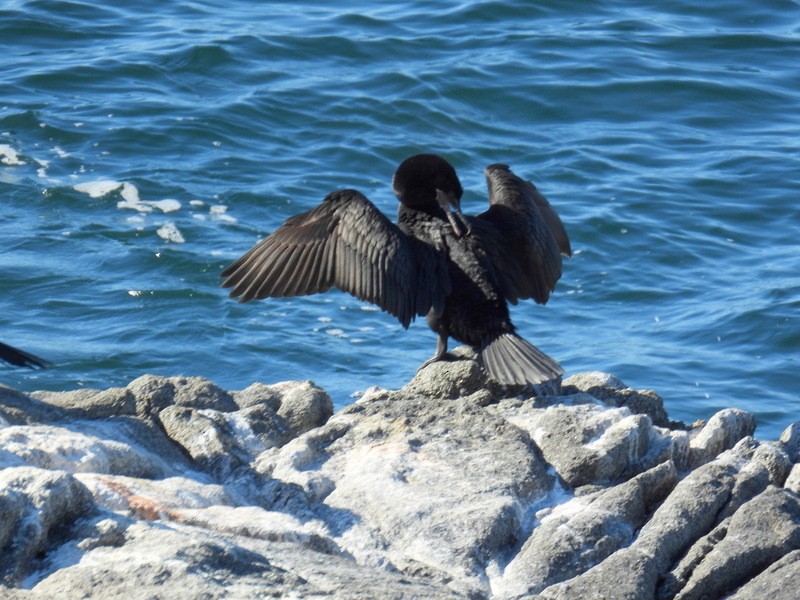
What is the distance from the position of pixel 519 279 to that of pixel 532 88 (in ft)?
22.2

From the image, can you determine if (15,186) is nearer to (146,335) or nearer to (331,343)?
(146,335)

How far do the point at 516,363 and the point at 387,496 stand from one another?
3.86 feet

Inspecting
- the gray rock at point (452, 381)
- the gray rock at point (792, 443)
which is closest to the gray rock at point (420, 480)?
the gray rock at point (452, 381)

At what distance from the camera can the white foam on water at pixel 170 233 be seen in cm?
993

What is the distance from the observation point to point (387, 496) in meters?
4.35

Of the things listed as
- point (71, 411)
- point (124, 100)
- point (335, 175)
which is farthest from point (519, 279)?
point (124, 100)

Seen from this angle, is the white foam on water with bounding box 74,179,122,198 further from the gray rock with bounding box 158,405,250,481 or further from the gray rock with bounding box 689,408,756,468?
the gray rock with bounding box 689,408,756,468

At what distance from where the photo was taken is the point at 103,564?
3.32m

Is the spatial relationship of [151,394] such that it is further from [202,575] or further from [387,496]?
[202,575]

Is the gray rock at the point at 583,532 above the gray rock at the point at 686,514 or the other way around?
the other way around

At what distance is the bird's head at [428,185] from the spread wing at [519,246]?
179 mm

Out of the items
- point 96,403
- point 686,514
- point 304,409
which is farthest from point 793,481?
point 96,403

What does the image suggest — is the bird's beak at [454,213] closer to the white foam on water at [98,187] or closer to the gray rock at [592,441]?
the gray rock at [592,441]

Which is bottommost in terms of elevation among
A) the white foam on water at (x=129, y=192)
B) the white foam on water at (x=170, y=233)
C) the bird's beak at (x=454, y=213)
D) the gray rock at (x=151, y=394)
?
the white foam on water at (x=170, y=233)
